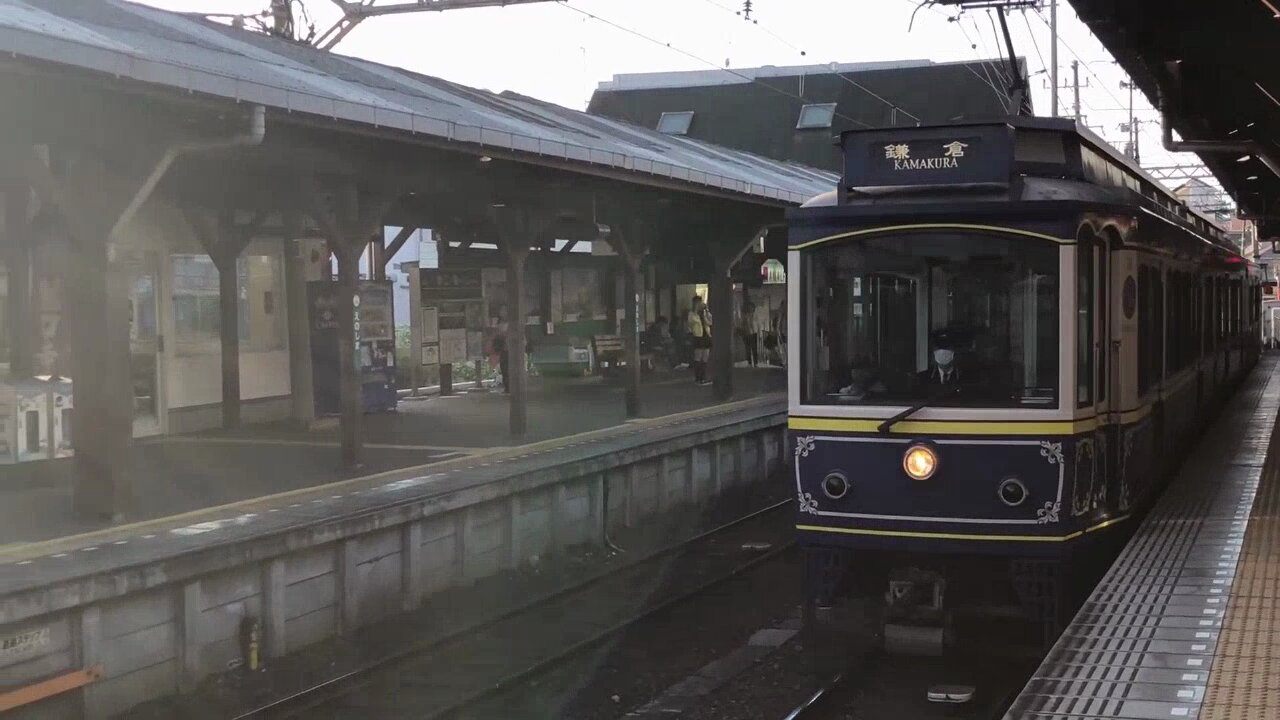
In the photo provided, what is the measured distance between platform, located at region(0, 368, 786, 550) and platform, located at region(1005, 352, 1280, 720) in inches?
231

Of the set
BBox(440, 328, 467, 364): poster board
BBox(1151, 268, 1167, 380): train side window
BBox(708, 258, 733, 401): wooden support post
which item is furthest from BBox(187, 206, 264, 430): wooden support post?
BBox(1151, 268, 1167, 380): train side window

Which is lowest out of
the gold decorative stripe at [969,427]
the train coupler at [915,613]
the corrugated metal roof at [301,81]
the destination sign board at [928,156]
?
the train coupler at [915,613]

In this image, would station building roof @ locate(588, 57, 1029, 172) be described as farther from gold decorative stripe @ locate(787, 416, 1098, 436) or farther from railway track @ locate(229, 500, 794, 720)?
gold decorative stripe @ locate(787, 416, 1098, 436)

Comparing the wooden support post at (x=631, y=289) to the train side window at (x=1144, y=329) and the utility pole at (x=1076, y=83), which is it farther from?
the utility pole at (x=1076, y=83)

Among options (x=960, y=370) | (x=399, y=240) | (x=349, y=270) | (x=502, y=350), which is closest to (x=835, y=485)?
(x=960, y=370)

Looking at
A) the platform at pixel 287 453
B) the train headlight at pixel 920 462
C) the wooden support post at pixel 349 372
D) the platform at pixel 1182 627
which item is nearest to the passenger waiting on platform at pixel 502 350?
the platform at pixel 287 453

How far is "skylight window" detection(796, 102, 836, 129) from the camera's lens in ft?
115

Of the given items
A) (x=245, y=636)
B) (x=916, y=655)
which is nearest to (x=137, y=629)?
(x=245, y=636)

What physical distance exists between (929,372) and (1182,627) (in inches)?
87.2

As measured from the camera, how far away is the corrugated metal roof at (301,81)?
7309 mm

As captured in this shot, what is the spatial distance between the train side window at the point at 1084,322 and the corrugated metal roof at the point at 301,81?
198 inches

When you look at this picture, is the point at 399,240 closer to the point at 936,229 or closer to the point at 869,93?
the point at 936,229

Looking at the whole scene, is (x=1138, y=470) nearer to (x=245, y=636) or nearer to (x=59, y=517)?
(x=245, y=636)

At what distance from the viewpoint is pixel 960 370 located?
7.00 m
